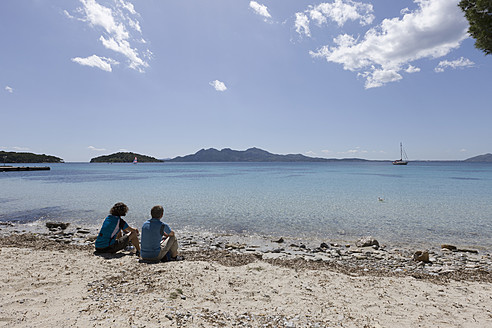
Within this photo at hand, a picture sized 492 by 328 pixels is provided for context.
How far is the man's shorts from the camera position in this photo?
27.9 feet

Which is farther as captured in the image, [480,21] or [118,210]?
[118,210]

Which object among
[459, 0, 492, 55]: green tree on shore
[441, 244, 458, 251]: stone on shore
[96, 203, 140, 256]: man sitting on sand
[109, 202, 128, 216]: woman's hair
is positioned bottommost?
[441, 244, 458, 251]: stone on shore

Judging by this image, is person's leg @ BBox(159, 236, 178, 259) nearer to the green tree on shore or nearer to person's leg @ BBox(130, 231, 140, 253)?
person's leg @ BBox(130, 231, 140, 253)

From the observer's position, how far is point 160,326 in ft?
13.9

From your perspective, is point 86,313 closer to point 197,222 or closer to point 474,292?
point 474,292

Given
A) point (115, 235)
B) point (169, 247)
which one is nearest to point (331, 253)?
point (169, 247)

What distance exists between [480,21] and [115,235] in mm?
12607

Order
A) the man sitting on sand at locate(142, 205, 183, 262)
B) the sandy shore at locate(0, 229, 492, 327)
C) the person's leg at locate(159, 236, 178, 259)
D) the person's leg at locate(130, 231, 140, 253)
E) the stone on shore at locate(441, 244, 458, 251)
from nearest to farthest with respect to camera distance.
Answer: the sandy shore at locate(0, 229, 492, 327) → the man sitting on sand at locate(142, 205, 183, 262) → the person's leg at locate(159, 236, 178, 259) → the person's leg at locate(130, 231, 140, 253) → the stone on shore at locate(441, 244, 458, 251)

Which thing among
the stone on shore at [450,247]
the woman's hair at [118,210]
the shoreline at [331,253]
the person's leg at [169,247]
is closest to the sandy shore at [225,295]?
the shoreline at [331,253]

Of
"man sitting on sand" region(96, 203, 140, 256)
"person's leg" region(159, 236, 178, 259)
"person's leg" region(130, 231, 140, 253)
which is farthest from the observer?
"person's leg" region(130, 231, 140, 253)

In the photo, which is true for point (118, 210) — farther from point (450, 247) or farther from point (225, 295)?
point (450, 247)

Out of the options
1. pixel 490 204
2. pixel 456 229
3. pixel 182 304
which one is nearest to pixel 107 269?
pixel 182 304

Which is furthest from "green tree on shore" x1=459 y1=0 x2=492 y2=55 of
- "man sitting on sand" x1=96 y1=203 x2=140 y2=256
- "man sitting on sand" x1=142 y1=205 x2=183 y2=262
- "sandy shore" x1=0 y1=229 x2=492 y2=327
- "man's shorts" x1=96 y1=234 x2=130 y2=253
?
"man's shorts" x1=96 y1=234 x2=130 y2=253

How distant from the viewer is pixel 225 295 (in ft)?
18.3
